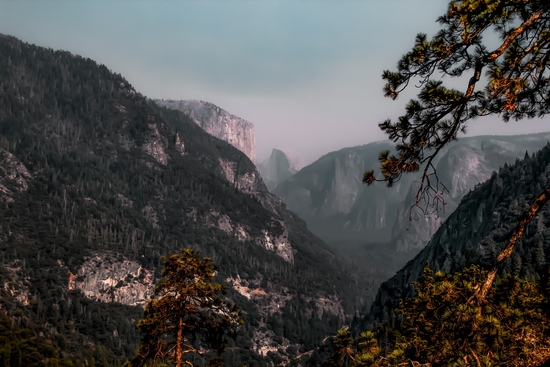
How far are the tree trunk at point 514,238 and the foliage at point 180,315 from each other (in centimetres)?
1574

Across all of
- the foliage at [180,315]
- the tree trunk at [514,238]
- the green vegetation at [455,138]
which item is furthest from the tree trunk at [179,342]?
the tree trunk at [514,238]

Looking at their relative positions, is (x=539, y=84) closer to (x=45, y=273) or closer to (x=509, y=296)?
(x=509, y=296)

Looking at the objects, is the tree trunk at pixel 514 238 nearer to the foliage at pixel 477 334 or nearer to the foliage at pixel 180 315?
the foliage at pixel 477 334

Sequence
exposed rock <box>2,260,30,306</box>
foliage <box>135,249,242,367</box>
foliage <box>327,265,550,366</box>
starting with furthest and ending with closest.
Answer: exposed rock <box>2,260,30,306</box>
foliage <box>135,249,242,367</box>
foliage <box>327,265,550,366</box>

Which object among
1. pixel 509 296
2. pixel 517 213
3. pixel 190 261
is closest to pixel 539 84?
pixel 509 296

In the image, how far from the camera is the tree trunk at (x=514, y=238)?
7613 mm

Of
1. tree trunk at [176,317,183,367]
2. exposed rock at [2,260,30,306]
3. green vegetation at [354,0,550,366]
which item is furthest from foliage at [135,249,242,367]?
exposed rock at [2,260,30,306]

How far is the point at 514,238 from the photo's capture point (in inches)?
315

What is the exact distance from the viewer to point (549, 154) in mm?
195875

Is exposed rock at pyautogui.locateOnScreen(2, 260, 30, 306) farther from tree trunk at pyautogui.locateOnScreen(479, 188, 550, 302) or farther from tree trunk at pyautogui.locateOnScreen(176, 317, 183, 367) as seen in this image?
tree trunk at pyautogui.locateOnScreen(479, 188, 550, 302)

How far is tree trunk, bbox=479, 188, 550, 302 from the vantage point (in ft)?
25.0

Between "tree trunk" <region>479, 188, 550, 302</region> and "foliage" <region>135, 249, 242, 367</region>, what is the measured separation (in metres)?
15.7

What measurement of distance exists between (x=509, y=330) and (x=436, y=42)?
666cm

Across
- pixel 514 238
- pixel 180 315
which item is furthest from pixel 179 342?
pixel 514 238
